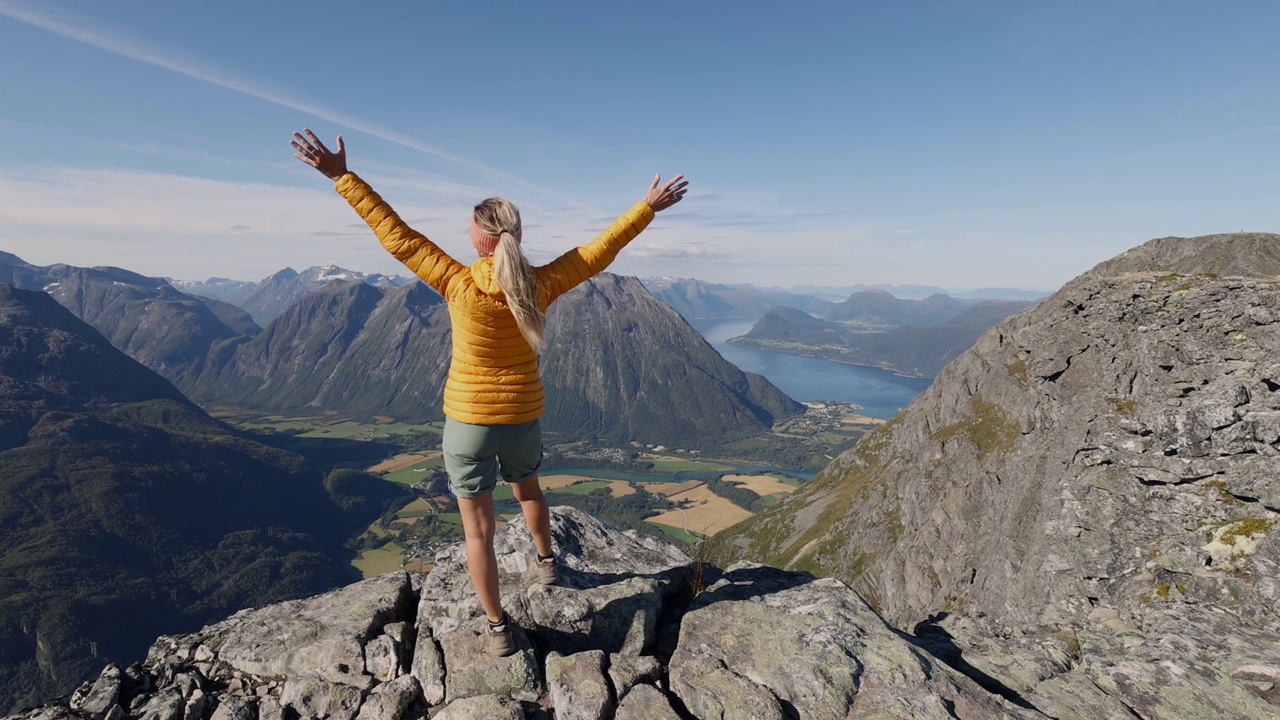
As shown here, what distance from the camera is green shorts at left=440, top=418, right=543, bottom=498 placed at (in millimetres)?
8344

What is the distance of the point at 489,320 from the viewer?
26.4 feet

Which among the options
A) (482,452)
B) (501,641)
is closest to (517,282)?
(482,452)

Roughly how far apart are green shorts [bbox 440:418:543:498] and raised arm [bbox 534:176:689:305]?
2.17 metres

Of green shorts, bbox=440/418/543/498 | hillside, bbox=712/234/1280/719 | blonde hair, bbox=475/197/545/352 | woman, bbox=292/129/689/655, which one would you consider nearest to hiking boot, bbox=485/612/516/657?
woman, bbox=292/129/689/655

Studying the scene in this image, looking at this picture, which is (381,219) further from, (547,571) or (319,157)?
(547,571)

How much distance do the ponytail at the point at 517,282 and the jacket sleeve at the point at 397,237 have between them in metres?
1.01

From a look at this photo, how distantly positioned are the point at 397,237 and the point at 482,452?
346 cm

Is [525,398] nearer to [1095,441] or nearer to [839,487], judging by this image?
[1095,441]

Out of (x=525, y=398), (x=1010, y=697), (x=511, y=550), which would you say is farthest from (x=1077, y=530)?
(x=525, y=398)

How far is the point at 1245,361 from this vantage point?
2550cm

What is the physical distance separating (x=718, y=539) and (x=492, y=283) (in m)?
193

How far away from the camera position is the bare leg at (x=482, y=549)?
29.0ft

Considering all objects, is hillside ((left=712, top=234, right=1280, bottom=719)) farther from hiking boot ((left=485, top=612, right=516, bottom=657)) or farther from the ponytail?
the ponytail

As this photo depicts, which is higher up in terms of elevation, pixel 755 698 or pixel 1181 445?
pixel 1181 445
